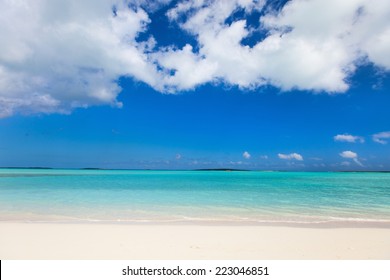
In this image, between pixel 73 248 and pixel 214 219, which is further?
pixel 214 219

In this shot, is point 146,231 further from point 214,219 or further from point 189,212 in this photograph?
point 189,212

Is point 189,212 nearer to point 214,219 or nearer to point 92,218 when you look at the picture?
point 214,219

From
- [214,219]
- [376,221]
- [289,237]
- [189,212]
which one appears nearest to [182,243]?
[289,237]

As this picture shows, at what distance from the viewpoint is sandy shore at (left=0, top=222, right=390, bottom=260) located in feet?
22.0

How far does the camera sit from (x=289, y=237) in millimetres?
8445

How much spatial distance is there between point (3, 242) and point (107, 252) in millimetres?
3473

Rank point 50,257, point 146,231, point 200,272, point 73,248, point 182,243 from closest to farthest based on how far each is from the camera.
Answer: point 200,272 → point 50,257 → point 73,248 → point 182,243 → point 146,231

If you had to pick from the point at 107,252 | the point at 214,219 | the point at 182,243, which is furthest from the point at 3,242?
the point at 214,219

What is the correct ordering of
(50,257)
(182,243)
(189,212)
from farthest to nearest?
(189,212), (182,243), (50,257)

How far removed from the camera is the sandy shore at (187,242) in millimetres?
6707

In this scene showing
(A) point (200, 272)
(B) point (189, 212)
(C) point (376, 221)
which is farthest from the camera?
(B) point (189, 212)

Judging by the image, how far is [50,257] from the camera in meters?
6.45

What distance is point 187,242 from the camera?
769cm

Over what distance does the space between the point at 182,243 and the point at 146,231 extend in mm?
1959
